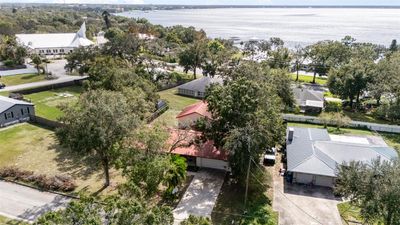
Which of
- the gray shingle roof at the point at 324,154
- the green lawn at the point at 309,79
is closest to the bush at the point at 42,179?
the gray shingle roof at the point at 324,154

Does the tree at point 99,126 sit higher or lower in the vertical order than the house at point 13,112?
higher

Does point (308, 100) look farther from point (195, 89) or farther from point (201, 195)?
point (201, 195)

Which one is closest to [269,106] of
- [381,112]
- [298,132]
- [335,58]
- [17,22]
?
[298,132]

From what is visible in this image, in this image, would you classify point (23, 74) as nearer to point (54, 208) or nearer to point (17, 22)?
point (54, 208)

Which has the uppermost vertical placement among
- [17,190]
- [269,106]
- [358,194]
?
[269,106]

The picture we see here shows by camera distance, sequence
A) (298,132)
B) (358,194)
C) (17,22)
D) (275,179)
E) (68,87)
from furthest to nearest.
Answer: (17,22) → (68,87) → (298,132) → (275,179) → (358,194)

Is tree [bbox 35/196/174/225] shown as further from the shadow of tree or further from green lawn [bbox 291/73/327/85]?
green lawn [bbox 291/73/327/85]

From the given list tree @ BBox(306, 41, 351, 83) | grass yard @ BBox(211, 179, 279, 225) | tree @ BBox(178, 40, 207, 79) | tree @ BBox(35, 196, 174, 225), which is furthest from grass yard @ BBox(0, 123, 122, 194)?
tree @ BBox(306, 41, 351, 83)

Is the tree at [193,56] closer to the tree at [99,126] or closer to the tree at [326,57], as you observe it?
the tree at [326,57]
